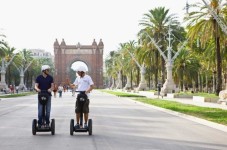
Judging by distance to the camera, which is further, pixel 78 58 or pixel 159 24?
pixel 78 58

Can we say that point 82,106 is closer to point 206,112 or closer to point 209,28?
point 206,112

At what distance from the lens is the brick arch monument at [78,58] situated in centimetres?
15975

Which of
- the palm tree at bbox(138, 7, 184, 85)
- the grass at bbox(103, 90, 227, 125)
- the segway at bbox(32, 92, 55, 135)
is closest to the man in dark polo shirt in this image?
the segway at bbox(32, 92, 55, 135)

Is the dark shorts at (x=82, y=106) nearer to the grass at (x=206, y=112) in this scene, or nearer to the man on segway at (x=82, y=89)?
the man on segway at (x=82, y=89)

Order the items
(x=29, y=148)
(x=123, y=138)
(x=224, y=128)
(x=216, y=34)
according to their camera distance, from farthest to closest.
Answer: (x=216, y=34)
(x=224, y=128)
(x=123, y=138)
(x=29, y=148)

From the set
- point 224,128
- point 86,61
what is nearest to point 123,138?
point 224,128

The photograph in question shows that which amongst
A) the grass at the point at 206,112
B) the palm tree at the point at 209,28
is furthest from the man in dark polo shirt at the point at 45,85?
the palm tree at the point at 209,28

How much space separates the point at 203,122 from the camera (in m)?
18.9

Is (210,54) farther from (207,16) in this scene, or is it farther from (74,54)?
(74,54)

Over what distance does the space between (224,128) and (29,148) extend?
7671 mm

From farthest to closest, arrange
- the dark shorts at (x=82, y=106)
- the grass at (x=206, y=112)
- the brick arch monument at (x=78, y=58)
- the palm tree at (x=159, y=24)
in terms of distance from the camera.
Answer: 1. the brick arch monument at (x=78, y=58)
2. the palm tree at (x=159, y=24)
3. the grass at (x=206, y=112)
4. the dark shorts at (x=82, y=106)

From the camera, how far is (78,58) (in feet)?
524

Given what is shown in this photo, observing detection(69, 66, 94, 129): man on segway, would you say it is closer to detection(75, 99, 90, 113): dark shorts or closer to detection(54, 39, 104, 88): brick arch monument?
detection(75, 99, 90, 113): dark shorts

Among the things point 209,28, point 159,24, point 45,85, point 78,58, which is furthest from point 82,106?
point 78,58
